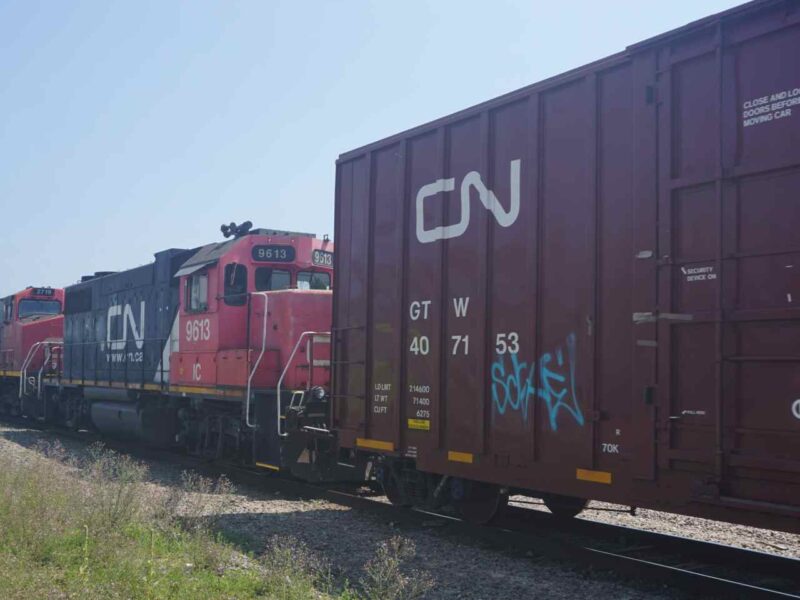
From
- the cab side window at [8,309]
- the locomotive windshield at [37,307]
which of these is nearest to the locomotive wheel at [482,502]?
the locomotive windshield at [37,307]

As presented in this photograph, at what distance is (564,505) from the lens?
814 centimetres

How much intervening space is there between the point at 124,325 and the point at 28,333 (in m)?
8.46

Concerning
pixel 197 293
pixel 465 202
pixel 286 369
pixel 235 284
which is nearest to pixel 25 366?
pixel 197 293

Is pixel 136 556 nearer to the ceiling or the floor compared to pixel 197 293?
nearer to the floor

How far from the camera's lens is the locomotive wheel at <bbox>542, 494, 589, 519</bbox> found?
807 cm

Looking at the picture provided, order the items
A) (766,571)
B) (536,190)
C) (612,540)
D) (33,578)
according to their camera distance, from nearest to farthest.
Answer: (33,578) → (766,571) → (536,190) → (612,540)

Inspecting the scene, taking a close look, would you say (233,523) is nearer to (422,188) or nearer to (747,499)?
(422,188)

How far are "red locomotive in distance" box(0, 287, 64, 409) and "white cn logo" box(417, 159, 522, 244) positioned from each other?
1711 centimetres

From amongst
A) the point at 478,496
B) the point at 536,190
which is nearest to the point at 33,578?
the point at 478,496

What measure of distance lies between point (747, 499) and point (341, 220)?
5858 mm

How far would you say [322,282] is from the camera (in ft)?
44.5

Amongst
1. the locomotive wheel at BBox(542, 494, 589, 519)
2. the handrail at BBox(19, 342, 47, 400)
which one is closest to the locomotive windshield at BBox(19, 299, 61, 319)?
the handrail at BBox(19, 342, 47, 400)

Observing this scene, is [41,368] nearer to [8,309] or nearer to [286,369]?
[8,309]

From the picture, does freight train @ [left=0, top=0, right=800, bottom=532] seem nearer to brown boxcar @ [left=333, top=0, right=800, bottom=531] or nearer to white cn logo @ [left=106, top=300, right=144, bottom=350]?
brown boxcar @ [left=333, top=0, right=800, bottom=531]
